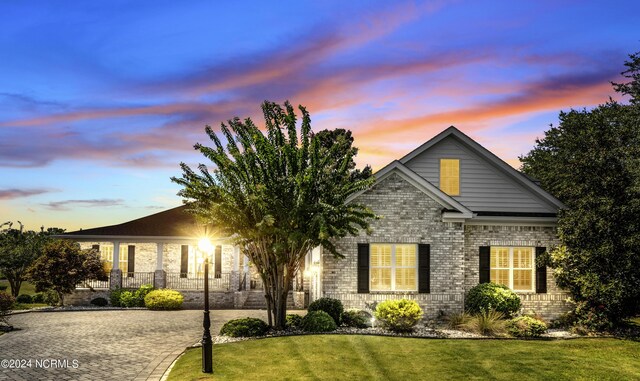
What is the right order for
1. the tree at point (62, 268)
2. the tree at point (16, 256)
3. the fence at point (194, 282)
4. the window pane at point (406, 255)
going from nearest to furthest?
the window pane at point (406, 255) → the tree at point (62, 268) → the fence at point (194, 282) → the tree at point (16, 256)

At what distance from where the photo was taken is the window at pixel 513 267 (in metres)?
24.2

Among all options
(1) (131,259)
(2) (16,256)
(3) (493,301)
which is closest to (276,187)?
(3) (493,301)

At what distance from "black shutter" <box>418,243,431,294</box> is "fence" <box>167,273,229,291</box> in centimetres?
1456

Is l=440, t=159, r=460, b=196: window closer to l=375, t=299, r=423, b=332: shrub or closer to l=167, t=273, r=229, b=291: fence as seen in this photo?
l=375, t=299, r=423, b=332: shrub

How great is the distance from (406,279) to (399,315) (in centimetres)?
273

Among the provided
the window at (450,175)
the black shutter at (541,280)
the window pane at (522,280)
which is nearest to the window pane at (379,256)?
the window at (450,175)

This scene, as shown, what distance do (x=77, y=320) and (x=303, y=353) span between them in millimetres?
12488

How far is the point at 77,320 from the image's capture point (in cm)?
2438

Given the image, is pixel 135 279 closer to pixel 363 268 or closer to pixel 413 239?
pixel 363 268

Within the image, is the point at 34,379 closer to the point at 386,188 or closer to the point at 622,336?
the point at 386,188

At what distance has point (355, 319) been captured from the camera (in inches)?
840

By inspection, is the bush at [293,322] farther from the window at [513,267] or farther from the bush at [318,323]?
the window at [513,267]

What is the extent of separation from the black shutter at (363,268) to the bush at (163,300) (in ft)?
38.3

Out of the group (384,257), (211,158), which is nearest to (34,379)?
(211,158)
